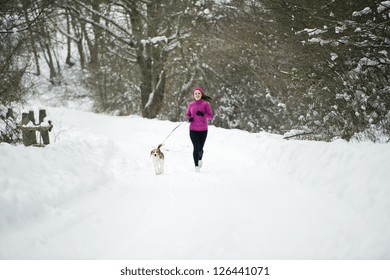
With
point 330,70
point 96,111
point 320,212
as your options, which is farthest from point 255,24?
point 96,111

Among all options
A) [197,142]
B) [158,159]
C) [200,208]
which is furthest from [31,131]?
[200,208]

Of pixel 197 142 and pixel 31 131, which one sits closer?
pixel 197 142

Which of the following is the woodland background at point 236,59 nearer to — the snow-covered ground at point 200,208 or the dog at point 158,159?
the snow-covered ground at point 200,208

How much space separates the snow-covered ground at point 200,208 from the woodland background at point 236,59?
204cm

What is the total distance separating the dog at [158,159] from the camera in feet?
25.8

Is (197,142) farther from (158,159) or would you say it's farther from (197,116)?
(158,159)

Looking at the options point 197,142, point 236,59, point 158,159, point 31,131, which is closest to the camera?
point 158,159

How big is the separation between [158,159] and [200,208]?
3023 mm

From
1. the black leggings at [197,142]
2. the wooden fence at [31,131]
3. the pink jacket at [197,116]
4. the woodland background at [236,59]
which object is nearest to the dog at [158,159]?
the black leggings at [197,142]

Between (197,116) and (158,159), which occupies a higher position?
(197,116)

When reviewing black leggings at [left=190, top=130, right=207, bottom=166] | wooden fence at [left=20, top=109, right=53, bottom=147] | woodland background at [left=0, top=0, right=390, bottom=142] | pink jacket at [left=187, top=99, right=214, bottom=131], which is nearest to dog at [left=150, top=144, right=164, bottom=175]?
black leggings at [left=190, top=130, right=207, bottom=166]

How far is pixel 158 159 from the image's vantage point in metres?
7.93
